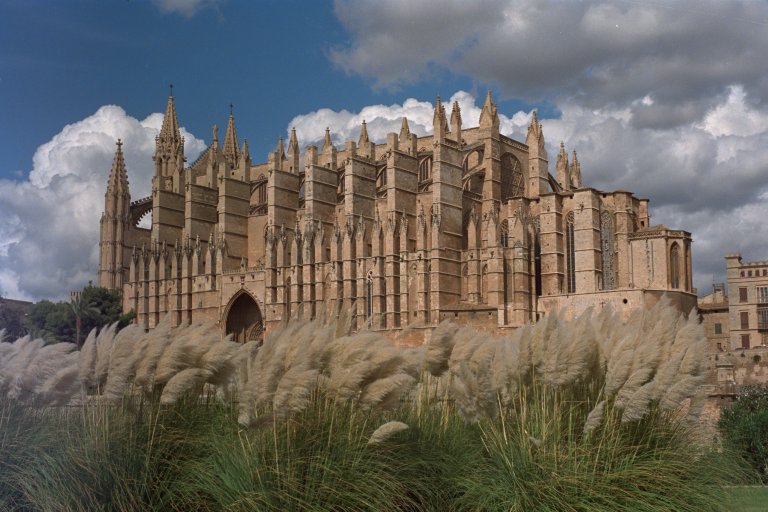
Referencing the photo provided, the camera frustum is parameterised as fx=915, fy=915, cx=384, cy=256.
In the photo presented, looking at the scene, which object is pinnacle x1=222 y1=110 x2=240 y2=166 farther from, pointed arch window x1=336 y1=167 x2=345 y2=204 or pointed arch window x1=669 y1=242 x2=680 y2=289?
pointed arch window x1=669 y1=242 x2=680 y2=289

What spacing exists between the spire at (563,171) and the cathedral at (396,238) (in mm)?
77

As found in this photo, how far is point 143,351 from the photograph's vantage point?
24.3 ft

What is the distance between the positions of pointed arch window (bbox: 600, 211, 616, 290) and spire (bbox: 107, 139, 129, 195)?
29.9 m

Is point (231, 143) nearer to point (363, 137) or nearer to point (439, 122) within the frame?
point (363, 137)

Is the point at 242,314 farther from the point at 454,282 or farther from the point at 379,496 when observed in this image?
the point at 379,496

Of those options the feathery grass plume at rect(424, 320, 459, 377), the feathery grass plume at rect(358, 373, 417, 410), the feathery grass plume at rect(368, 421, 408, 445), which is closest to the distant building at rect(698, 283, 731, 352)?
the feathery grass plume at rect(424, 320, 459, 377)

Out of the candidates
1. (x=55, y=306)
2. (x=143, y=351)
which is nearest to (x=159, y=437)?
(x=143, y=351)

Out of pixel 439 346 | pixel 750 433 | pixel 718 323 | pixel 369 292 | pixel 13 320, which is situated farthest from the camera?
pixel 718 323

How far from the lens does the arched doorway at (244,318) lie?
4856cm

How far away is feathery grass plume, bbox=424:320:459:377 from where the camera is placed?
9203 millimetres

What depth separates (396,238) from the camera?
42250 millimetres

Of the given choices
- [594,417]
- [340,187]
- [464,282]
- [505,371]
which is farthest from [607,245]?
[594,417]

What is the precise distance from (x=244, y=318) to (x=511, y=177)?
15996 mm

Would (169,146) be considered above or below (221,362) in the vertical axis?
above
